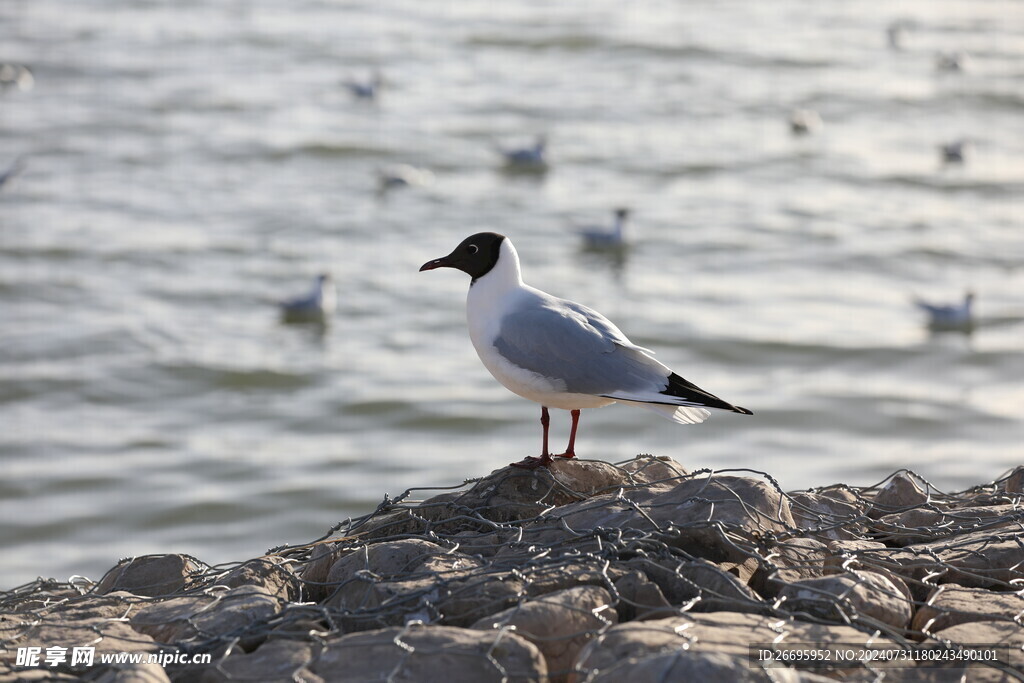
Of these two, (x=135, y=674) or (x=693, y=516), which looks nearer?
(x=135, y=674)

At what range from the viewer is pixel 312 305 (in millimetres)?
13289

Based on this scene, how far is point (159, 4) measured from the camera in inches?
984

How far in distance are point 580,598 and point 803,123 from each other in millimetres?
16975

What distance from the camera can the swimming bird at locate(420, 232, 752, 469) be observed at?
16.5 ft

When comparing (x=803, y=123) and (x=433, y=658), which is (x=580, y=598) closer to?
(x=433, y=658)

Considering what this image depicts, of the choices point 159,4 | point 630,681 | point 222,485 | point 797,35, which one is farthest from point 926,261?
point 159,4

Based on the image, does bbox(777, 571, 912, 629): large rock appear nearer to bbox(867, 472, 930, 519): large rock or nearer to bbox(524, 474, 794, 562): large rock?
bbox(524, 474, 794, 562): large rock

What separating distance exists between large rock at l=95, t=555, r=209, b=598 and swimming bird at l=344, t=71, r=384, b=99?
53.1 ft

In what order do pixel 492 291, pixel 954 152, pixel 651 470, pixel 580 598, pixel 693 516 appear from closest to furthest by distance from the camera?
1. pixel 580 598
2. pixel 693 516
3. pixel 492 291
4. pixel 651 470
5. pixel 954 152

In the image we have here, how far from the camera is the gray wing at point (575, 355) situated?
502 centimetres

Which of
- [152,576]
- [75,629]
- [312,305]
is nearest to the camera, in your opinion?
[75,629]

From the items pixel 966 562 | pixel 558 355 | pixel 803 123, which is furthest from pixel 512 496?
pixel 803 123

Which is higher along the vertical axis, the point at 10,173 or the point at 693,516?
the point at 10,173

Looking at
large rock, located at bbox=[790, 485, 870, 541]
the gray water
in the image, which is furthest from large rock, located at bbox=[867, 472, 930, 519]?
the gray water
